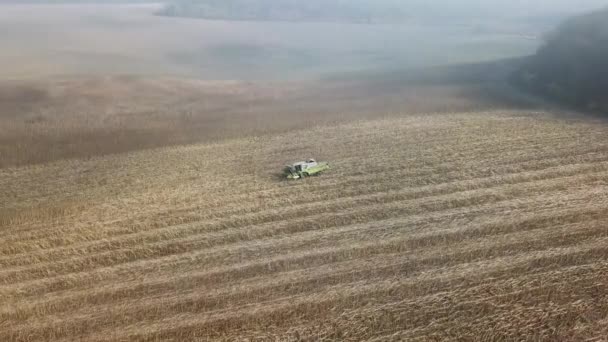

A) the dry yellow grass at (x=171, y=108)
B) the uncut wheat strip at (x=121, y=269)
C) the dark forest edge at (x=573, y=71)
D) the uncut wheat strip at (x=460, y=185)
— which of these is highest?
the dark forest edge at (x=573, y=71)

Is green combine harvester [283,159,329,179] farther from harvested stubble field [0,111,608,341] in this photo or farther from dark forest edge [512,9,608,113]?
dark forest edge [512,9,608,113]

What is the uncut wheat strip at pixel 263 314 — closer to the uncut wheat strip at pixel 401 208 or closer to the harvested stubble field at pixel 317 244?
the harvested stubble field at pixel 317 244

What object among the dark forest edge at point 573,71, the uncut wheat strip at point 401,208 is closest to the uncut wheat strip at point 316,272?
the uncut wheat strip at point 401,208

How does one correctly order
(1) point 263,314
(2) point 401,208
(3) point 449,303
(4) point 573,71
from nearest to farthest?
(1) point 263,314 < (3) point 449,303 < (2) point 401,208 < (4) point 573,71

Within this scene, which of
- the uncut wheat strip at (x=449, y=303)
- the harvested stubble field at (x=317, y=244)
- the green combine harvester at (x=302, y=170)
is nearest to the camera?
the uncut wheat strip at (x=449, y=303)

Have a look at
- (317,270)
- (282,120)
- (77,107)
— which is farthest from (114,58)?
(317,270)

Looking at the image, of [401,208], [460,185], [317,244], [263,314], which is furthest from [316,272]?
[460,185]

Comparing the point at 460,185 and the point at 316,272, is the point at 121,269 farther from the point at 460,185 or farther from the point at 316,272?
the point at 460,185

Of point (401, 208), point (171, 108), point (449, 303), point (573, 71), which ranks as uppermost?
point (573, 71)
